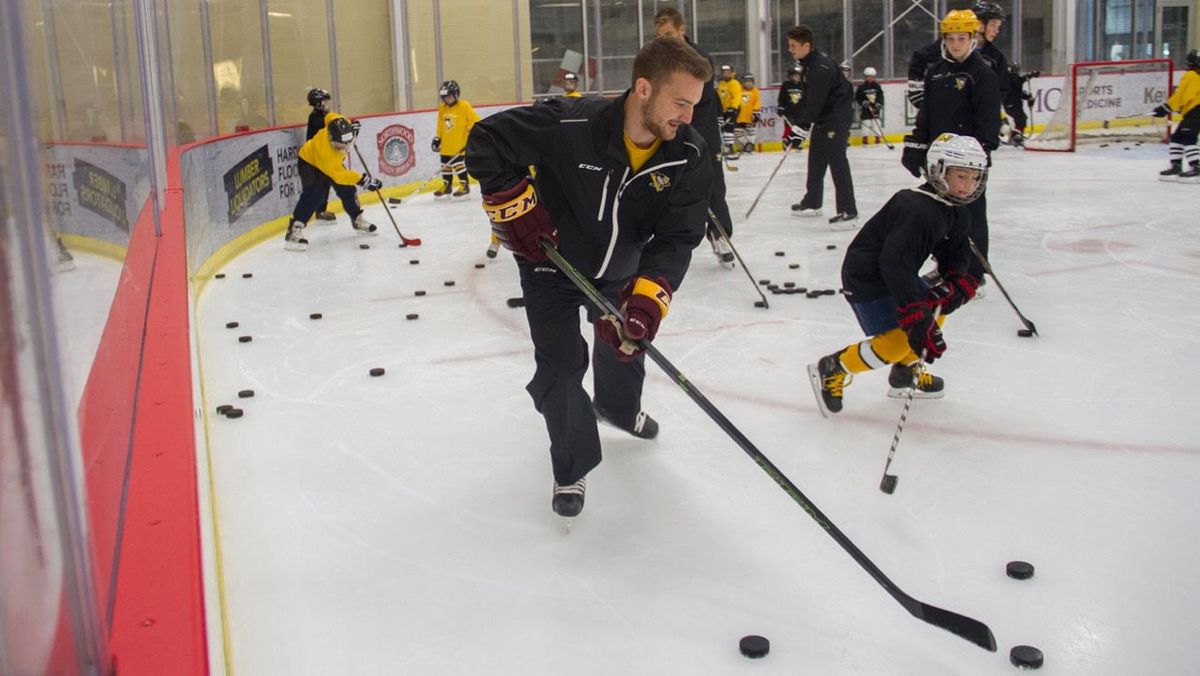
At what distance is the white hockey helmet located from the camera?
316 cm

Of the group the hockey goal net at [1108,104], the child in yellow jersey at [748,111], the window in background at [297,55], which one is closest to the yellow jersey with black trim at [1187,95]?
the hockey goal net at [1108,104]

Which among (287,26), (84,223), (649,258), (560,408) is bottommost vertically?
(560,408)

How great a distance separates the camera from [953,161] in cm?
316

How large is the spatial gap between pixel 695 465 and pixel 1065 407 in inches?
47.0

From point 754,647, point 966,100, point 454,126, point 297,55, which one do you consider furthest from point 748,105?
point 754,647

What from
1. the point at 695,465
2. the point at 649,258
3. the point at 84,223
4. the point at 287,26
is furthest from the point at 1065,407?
the point at 287,26

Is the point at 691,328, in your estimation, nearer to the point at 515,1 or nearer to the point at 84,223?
the point at 84,223

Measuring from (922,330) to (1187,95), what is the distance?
25.0 feet

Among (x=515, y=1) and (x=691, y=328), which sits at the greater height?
(x=515, y=1)

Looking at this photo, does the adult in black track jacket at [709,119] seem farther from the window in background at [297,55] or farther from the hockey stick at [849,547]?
the window in background at [297,55]

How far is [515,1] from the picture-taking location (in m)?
14.5

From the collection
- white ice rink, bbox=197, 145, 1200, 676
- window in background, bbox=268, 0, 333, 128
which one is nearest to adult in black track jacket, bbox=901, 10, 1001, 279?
white ice rink, bbox=197, 145, 1200, 676

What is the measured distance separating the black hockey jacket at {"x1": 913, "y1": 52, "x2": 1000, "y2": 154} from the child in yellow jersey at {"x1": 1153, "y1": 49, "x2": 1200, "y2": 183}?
5161mm

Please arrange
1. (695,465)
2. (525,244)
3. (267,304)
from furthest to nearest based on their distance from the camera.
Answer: (267,304), (695,465), (525,244)
